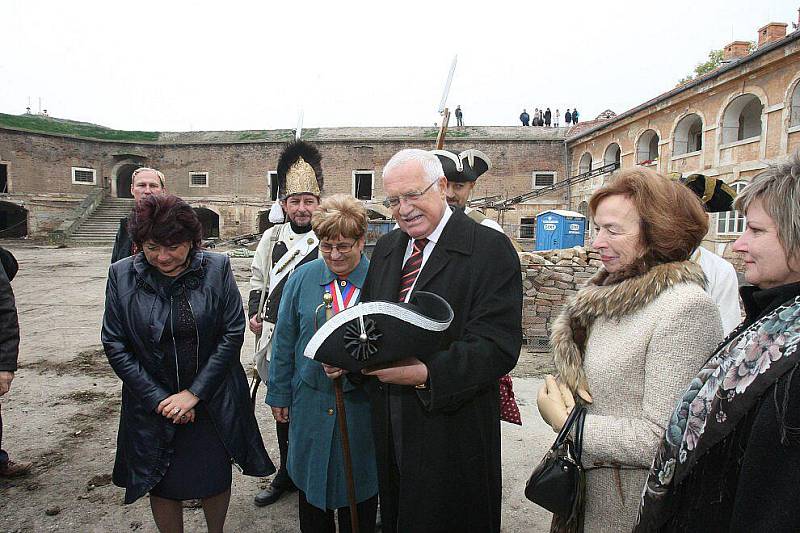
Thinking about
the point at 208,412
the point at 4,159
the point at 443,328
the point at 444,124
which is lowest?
the point at 208,412

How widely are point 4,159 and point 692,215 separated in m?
35.5

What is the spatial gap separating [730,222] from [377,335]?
17.8 metres

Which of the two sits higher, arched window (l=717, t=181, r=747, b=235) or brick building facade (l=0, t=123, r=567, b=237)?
brick building facade (l=0, t=123, r=567, b=237)

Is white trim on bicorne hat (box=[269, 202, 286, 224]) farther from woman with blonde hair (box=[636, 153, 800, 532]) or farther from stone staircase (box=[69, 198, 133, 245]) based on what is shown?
stone staircase (box=[69, 198, 133, 245])

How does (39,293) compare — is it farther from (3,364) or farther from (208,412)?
(208,412)

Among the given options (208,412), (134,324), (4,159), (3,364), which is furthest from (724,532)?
(4,159)

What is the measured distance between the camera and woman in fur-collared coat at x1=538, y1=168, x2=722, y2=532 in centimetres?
150

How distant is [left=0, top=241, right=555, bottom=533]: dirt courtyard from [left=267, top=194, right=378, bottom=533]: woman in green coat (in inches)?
30.3

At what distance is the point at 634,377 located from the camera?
1.59 m

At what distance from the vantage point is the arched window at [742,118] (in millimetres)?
15625

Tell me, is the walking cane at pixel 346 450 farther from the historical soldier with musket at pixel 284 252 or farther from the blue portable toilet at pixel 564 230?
the blue portable toilet at pixel 564 230

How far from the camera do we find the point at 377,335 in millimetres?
1670

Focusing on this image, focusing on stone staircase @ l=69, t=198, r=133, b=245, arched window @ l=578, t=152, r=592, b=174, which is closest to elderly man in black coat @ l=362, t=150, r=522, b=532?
arched window @ l=578, t=152, r=592, b=174

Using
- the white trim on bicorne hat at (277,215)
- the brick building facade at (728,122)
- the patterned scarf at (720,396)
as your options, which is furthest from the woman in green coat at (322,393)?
the brick building facade at (728,122)
